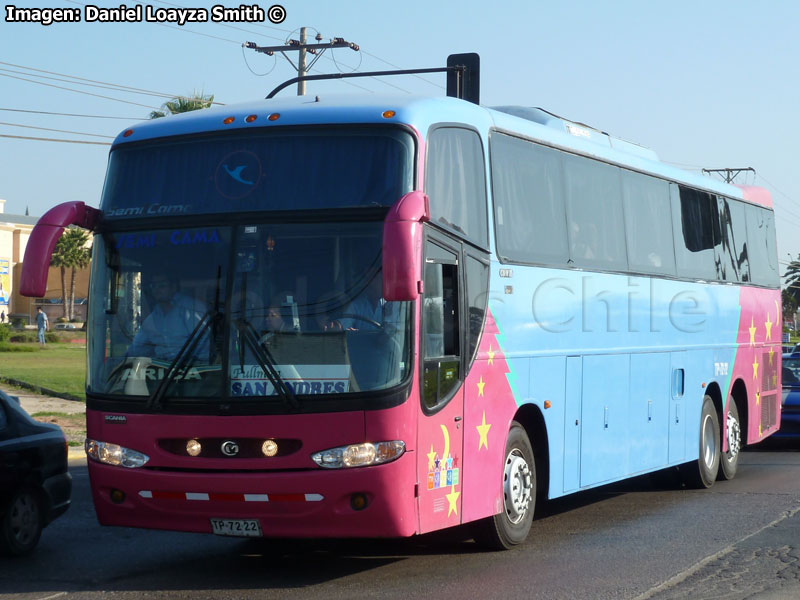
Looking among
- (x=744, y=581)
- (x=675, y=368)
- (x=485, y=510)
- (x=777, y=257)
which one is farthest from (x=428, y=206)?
(x=777, y=257)

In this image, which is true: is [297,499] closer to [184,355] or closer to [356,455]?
[356,455]

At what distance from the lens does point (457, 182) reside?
909 centimetres

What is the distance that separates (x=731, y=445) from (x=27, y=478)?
9.46m

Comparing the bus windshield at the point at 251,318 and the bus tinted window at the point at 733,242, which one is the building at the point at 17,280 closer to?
the bus tinted window at the point at 733,242

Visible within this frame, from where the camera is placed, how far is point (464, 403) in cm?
894

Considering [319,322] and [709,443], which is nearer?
[319,322]

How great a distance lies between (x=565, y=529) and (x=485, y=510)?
2.05m

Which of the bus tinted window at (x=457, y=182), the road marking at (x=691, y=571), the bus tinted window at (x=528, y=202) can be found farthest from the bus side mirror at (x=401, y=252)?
the road marking at (x=691, y=571)

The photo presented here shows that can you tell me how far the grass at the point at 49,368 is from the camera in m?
29.0

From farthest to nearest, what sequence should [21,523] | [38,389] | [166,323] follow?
1. [38,389]
2. [21,523]
3. [166,323]

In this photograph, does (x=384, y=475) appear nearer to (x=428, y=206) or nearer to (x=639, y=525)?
(x=428, y=206)

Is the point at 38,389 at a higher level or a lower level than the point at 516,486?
higher

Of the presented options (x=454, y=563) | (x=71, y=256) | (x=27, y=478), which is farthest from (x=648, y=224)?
(x=71, y=256)

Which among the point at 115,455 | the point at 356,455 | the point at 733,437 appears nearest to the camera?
the point at 356,455
